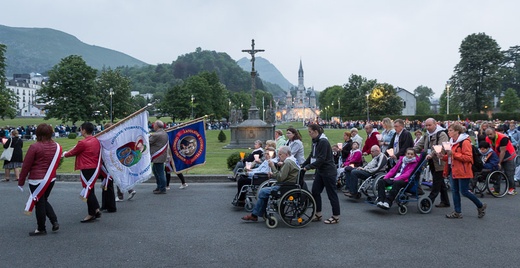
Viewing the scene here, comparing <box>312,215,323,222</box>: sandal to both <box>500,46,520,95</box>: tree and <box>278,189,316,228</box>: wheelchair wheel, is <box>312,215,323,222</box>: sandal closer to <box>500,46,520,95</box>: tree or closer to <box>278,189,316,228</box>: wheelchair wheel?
<box>278,189,316,228</box>: wheelchair wheel

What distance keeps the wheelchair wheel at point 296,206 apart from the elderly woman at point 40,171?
4.11 metres

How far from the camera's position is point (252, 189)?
33.2 ft

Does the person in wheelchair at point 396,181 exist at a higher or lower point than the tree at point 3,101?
lower

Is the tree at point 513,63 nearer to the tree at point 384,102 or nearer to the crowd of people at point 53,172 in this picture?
the tree at point 384,102

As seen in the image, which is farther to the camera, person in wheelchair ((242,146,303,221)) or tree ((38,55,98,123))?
tree ((38,55,98,123))

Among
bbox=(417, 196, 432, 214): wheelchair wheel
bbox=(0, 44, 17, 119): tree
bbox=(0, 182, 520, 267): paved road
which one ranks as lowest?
bbox=(0, 182, 520, 267): paved road

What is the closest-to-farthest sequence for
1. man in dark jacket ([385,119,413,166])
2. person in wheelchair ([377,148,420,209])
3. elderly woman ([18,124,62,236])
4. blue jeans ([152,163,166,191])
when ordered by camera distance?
elderly woman ([18,124,62,236]) → person in wheelchair ([377,148,420,209]) → man in dark jacket ([385,119,413,166]) → blue jeans ([152,163,166,191])

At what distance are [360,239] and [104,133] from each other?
570cm

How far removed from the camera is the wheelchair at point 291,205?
8398 mm

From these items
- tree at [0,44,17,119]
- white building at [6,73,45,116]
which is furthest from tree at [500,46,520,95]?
white building at [6,73,45,116]

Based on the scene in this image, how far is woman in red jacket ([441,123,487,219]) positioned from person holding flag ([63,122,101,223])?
6.94 meters

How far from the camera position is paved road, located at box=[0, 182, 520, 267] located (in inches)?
251

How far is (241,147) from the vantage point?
31953 mm

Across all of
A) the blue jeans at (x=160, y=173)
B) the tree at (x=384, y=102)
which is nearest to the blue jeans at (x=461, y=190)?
the blue jeans at (x=160, y=173)
